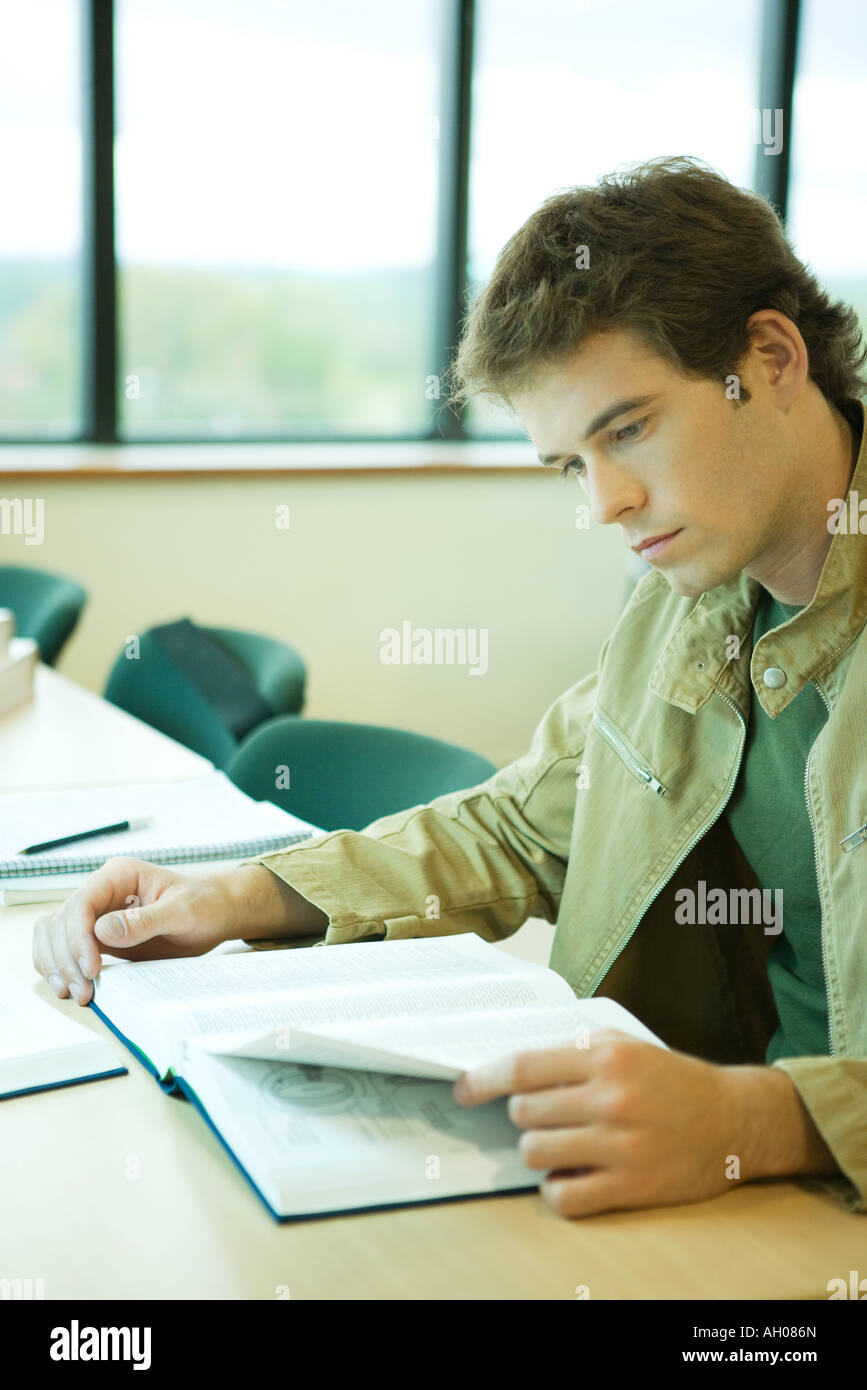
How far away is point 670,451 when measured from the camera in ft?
3.85

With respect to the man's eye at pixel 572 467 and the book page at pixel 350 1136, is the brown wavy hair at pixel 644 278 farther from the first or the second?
the book page at pixel 350 1136

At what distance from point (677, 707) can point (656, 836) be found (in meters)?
0.12

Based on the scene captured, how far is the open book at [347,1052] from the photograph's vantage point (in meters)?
0.84

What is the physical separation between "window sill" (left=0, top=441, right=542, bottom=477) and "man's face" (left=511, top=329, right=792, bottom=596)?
9.11 feet

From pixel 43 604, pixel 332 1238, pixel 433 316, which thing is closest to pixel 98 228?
pixel 433 316

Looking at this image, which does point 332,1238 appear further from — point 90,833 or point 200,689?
point 200,689

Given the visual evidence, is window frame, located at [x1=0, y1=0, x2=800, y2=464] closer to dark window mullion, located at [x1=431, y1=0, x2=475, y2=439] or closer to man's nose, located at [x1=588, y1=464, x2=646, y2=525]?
dark window mullion, located at [x1=431, y1=0, x2=475, y2=439]

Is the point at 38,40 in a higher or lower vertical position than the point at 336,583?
higher

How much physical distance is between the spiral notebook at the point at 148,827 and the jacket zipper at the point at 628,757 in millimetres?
361

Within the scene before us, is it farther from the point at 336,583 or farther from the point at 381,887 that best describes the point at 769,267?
the point at 336,583

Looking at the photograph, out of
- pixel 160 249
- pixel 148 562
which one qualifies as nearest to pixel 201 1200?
pixel 148 562

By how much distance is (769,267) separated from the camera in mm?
1237
